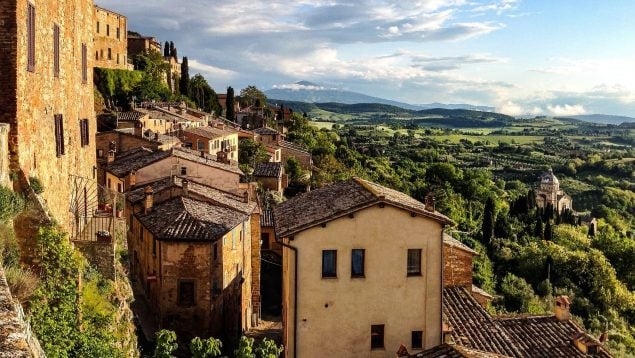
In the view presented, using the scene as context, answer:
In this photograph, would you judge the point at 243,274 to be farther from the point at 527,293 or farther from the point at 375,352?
the point at 527,293

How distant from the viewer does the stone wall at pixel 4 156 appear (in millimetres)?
12961

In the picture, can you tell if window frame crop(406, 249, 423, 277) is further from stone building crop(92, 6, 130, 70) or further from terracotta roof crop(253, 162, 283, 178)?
stone building crop(92, 6, 130, 70)

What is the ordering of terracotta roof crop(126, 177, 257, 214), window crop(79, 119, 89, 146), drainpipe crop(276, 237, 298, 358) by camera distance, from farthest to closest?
terracotta roof crop(126, 177, 257, 214), window crop(79, 119, 89, 146), drainpipe crop(276, 237, 298, 358)

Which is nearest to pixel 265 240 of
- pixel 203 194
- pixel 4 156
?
pixel 203 194

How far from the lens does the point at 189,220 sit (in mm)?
26672

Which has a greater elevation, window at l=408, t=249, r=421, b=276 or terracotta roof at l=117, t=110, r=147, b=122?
terracotta roof at l=117, t=110, r=147, b=122

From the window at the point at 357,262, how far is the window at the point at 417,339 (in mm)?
2626

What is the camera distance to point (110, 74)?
73.2 m

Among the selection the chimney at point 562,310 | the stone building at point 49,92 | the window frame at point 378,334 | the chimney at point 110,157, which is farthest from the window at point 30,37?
the chimney at point 110,157

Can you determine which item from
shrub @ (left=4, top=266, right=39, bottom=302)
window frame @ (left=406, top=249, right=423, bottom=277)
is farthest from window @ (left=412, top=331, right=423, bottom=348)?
shrub @ (left=4, top=266, right=39, bottom=302)

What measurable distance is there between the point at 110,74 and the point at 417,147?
313ft

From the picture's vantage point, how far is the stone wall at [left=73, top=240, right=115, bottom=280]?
1720cm

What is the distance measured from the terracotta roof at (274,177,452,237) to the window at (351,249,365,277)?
1386 millimetres

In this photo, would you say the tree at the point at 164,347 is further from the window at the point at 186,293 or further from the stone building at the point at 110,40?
the stone building at the point at 110,40
